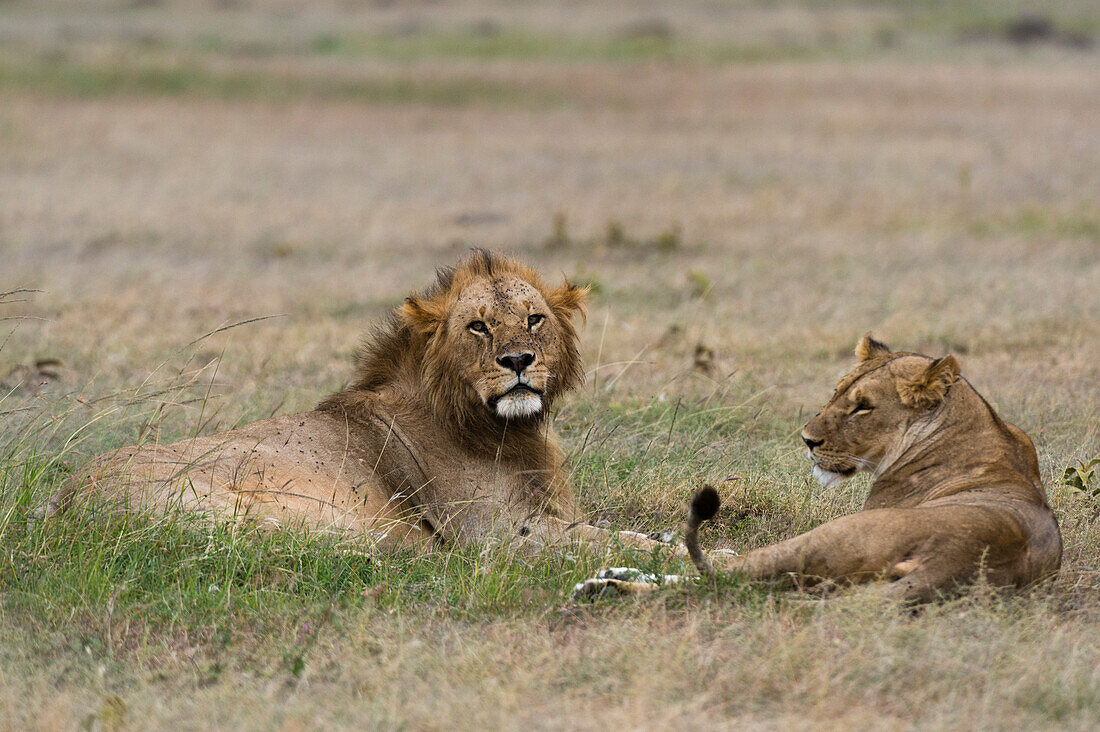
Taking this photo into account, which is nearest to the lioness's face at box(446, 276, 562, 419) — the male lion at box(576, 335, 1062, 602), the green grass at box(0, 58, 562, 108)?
the male lion at box(576, 335, 1062, 602)

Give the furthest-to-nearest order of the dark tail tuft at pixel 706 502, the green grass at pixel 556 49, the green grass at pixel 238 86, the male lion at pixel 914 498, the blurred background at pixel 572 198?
the green grass at pixel 556 49, the green grass at pixel 238 86, the blurred background at pixel 572 198, the male lion at pixel 914 498, the dark tail tuft at pixel 706 502

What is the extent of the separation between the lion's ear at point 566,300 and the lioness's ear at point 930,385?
1470 mm

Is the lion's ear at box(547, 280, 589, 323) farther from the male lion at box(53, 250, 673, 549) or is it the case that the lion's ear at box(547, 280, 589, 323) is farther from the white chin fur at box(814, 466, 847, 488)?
the white chin fur at box(814, 466, 847, 488)

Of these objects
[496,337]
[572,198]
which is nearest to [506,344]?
[496,337]

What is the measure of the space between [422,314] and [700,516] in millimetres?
1977

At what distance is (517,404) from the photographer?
17.6 feet

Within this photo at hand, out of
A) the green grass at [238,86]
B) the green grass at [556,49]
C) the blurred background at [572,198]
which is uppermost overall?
the green grass at [556,49]

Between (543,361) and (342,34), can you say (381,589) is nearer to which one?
(543,361)

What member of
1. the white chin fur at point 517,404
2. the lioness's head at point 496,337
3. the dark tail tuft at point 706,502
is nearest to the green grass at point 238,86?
the lioness's head at point 496,337

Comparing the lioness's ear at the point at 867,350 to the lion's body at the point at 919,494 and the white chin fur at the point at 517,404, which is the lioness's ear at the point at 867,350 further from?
the white chin fur at the point at 517,404

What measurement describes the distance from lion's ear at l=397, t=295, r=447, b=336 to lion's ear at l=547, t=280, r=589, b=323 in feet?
1.60

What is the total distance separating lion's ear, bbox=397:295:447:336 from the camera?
5.66m

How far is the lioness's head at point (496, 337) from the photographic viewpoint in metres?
5.38

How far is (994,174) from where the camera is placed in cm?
1772
